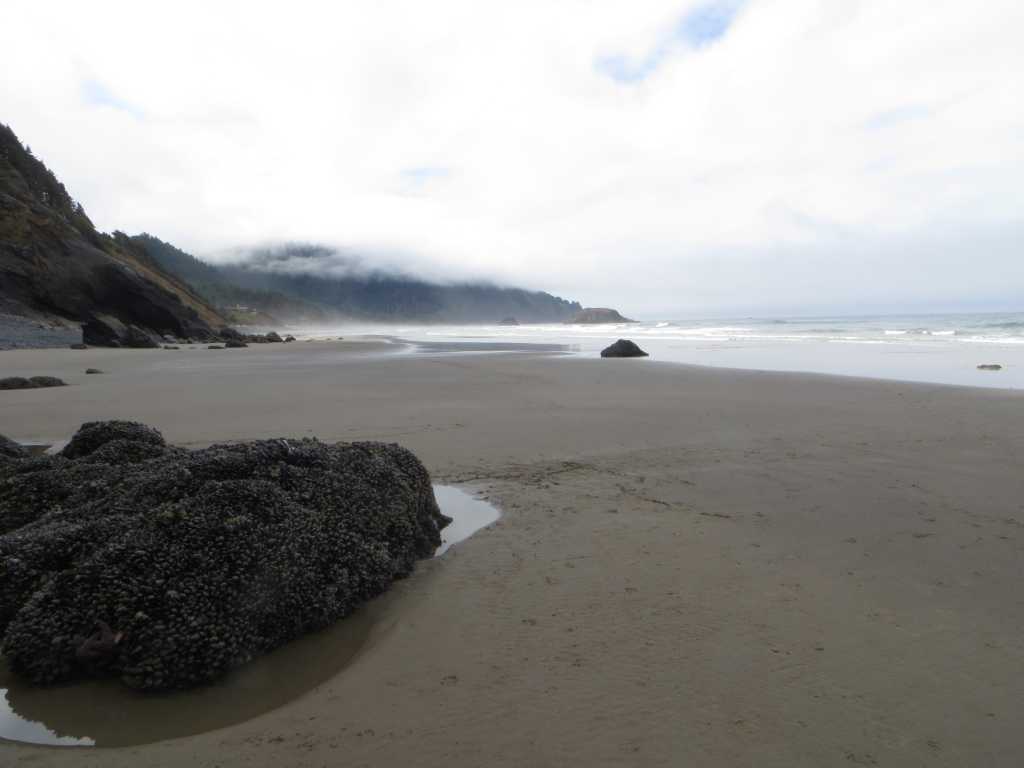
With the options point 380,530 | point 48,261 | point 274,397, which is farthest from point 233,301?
point 380,530

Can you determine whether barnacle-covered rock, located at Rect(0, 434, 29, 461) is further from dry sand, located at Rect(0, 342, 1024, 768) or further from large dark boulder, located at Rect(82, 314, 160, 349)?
large dark boulder, located at Rect(82, 314, 160, 349)

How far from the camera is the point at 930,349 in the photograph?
82.9 feet

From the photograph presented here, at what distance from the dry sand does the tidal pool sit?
85mm

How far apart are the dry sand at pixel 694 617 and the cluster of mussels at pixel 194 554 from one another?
1.14ft

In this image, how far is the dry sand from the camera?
2291 millimetres

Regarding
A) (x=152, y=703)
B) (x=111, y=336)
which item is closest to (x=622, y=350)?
(x=152, y=703)

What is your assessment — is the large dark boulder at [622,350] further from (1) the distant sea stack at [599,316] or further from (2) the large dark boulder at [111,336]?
(1) the distant sea stack at [599,316]

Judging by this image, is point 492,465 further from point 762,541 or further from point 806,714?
point 806,714

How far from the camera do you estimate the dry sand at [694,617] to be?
7.52 ft

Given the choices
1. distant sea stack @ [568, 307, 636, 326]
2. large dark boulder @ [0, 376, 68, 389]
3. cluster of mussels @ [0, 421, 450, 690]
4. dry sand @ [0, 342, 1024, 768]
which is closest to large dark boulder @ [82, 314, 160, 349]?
large dark boulder @ [0, 376, 68, 389]

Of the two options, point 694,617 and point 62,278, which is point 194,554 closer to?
point 694,617

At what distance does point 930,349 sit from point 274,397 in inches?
1046

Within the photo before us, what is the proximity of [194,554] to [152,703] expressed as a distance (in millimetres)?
638

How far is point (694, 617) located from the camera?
10.5 ft
